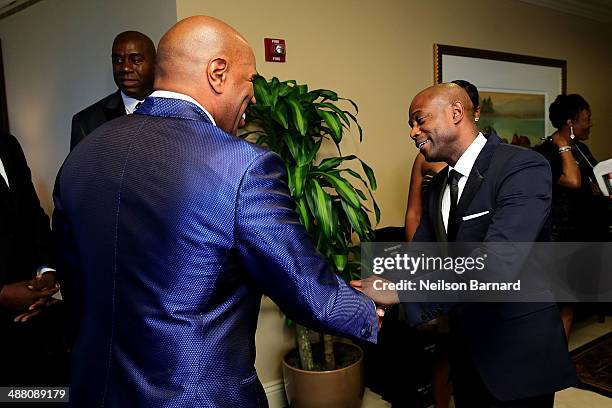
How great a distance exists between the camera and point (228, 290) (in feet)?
3.29

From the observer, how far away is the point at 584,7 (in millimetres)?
5219

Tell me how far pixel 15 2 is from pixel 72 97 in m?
1.22

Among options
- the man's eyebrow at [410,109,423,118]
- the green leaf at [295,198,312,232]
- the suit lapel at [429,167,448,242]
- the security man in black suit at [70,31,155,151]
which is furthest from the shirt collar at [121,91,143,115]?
the suit lapel at [429,167,448,242]

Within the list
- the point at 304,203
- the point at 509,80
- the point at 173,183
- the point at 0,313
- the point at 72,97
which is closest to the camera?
the point at 173,183

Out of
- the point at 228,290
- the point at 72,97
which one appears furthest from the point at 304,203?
the point at 72,97

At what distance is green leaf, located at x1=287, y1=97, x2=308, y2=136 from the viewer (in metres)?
2.52

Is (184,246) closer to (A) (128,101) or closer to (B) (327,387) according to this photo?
(A) (128,101)

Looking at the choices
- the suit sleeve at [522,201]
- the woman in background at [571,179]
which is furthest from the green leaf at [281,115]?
the woman in background at [571,179]

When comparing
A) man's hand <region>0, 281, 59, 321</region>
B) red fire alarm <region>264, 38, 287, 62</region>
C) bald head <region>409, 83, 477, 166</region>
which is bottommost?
man's hand <region>0, 281, 59, 321</region>

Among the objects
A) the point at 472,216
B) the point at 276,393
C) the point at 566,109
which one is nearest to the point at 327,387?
the point at 276,393

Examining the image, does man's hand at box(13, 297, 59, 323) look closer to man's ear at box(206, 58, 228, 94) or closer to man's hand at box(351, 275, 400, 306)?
man's hand at box(351, 275, 400, 306)

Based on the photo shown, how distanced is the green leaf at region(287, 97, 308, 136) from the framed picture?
5.94ft

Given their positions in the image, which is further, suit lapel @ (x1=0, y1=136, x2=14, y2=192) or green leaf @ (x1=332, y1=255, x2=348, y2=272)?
green leaf @ (x1=332, y1=255, x2=348, y2=272)

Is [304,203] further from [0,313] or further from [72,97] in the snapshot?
[72,97]
